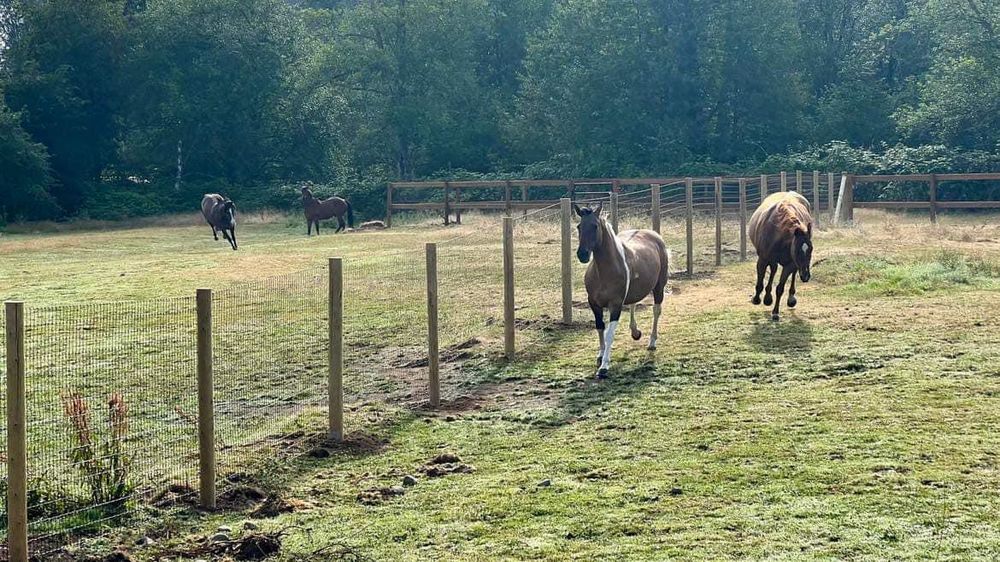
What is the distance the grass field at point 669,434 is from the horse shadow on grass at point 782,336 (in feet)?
0.17

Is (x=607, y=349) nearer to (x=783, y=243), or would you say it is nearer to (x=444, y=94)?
(x=783, y=243)

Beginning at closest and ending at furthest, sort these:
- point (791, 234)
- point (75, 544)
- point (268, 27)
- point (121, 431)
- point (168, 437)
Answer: point (75, 544), point (121, 431), point (168, 437), point (791, 234), point (268, 27)

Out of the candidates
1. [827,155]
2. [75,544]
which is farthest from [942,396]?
[827,155]

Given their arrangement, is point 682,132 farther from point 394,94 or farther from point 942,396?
point 942,396

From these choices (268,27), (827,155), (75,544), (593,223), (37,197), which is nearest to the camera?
(75,544)

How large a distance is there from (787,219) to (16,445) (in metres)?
9.58

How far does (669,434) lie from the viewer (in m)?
7.89

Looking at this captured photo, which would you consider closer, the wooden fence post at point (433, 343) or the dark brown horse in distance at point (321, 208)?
the wooden fence post at point (433, 343)

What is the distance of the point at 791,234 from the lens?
1289 cm

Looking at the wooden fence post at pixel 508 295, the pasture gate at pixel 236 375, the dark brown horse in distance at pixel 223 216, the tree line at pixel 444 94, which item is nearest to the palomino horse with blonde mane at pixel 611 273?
the wooden fence post at pixel 508 295

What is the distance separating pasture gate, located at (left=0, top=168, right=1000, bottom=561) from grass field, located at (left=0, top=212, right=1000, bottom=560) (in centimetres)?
9

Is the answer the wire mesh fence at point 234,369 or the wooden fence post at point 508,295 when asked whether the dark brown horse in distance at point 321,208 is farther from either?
the wooden fence post at point 508,295

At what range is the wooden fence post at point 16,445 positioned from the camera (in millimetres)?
5492

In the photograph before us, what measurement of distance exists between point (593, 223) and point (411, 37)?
45.2m
